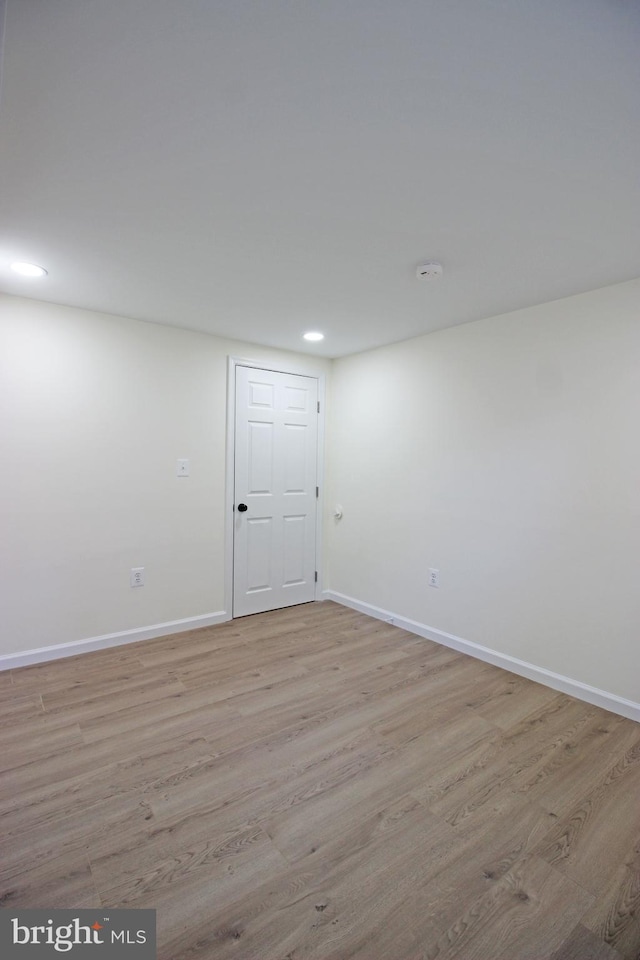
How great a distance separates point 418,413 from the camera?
346 cm

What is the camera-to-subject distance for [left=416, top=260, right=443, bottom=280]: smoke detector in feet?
7.09

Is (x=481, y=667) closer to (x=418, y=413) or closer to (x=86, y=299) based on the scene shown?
(x=418, y=413)

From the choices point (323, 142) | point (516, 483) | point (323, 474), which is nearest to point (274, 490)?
point (323, 474)

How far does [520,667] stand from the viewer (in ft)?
9.10

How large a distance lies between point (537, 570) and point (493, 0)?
2582 mm

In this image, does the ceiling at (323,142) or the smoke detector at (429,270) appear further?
the smoke detector at (429,270)

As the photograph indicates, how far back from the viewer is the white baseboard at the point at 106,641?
109 inches

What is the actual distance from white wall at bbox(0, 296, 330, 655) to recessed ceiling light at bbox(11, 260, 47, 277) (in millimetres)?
445

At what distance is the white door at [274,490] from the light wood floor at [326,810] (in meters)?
1.10

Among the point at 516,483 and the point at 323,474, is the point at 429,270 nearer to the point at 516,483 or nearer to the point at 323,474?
the point at 516,483

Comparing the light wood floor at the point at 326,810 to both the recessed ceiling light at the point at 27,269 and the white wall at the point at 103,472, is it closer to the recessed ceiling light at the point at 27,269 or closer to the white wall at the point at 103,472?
the white wall at the point at 103,472

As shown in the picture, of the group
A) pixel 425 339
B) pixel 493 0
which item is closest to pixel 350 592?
pixel 425 339

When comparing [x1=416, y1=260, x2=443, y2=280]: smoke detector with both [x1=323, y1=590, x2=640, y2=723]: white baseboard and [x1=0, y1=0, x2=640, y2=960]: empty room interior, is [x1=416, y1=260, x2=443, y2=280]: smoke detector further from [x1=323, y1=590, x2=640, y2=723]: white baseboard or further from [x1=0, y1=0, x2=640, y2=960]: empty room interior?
[x1=323, y1=590, x2=640, y2=723]: white baseboard

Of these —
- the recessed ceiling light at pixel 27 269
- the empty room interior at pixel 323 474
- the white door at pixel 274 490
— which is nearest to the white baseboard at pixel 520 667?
the empty room interior at pixel 323 474
